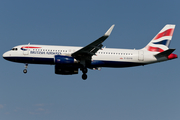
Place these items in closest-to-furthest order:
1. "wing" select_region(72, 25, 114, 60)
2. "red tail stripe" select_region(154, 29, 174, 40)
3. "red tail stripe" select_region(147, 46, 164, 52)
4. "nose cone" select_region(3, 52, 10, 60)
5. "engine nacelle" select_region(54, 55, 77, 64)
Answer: "wing" select_region(72, 25, 114, 60) → "engine nacelle" select_region(54, 55, 77, 64) → "nose cone" select_region(3, 52, 10, 60) → "red tail stripe" select_region(147, 46, 164, 52) → "red tail stripe" select_region(154, 29, 174, 40)

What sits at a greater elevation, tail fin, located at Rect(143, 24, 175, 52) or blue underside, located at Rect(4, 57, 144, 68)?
tail fin, located at Rect(143, 24, 175, 52)

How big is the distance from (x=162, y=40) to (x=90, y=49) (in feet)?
38.6

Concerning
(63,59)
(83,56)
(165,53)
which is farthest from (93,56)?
(165,53)

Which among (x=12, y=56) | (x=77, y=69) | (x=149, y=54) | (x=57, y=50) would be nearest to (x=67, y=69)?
(x=77, y=69)

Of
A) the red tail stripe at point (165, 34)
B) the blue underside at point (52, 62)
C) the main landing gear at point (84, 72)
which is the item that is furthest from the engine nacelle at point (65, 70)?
the red tail stripe at point (165, 34)

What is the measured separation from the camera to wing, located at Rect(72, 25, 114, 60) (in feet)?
124

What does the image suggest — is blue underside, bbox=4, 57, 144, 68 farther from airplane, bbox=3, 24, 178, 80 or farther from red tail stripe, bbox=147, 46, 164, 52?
red tail stripe, bbox=147, 46, 164, 52

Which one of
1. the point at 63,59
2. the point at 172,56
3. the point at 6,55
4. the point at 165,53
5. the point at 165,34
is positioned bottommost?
the point at 63,59

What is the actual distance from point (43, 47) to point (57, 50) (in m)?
1.87

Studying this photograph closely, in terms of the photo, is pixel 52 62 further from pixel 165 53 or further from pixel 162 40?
pixel 162 40

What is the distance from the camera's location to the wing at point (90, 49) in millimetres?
37684

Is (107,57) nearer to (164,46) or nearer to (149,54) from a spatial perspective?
(149,54)

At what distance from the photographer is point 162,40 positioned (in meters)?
46.4

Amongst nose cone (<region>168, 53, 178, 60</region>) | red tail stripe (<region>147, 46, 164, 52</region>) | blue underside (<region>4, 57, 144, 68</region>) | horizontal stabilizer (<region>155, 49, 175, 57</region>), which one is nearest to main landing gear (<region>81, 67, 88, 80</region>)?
blue underside (<region>4, 57, 144, 68</region>)
